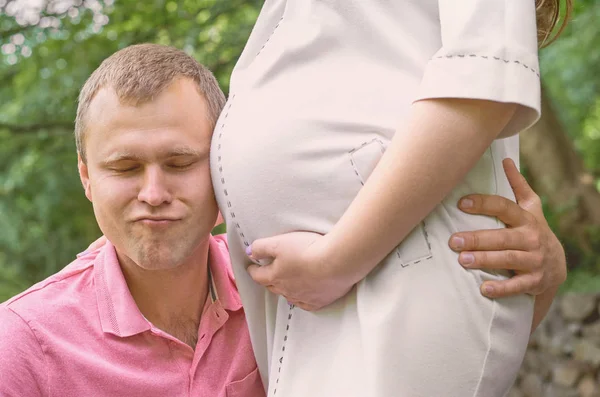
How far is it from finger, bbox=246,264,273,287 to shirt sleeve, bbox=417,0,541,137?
0.43m

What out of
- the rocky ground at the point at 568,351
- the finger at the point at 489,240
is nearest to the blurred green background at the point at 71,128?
the rocky ground at the point at 568,351

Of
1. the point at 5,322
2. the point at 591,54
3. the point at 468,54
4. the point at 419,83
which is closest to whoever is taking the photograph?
the point at 468,54

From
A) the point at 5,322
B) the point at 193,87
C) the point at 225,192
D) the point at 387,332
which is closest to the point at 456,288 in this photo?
the point at 387,332

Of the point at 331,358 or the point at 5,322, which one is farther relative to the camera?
the point at 5,322

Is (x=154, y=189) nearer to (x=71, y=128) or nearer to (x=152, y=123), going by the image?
(x=152, y=123)

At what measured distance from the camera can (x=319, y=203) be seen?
1.33 m

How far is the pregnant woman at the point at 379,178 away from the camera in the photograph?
1.19 m

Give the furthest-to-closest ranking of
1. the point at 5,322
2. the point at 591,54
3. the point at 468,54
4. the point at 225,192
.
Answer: the point at 591,54 < the point at 5,322 < the point at 225,192 < the point at 468,54

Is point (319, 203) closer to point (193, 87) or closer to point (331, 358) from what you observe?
point (331, 358)

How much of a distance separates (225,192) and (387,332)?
1.42 feet

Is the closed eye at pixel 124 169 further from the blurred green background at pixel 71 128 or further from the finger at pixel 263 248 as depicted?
the blurred green background at pixel 71 128

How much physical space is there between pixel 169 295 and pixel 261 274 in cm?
54

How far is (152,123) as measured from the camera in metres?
1.65

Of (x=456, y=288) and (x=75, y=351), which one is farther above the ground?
(x=456, y=288)
